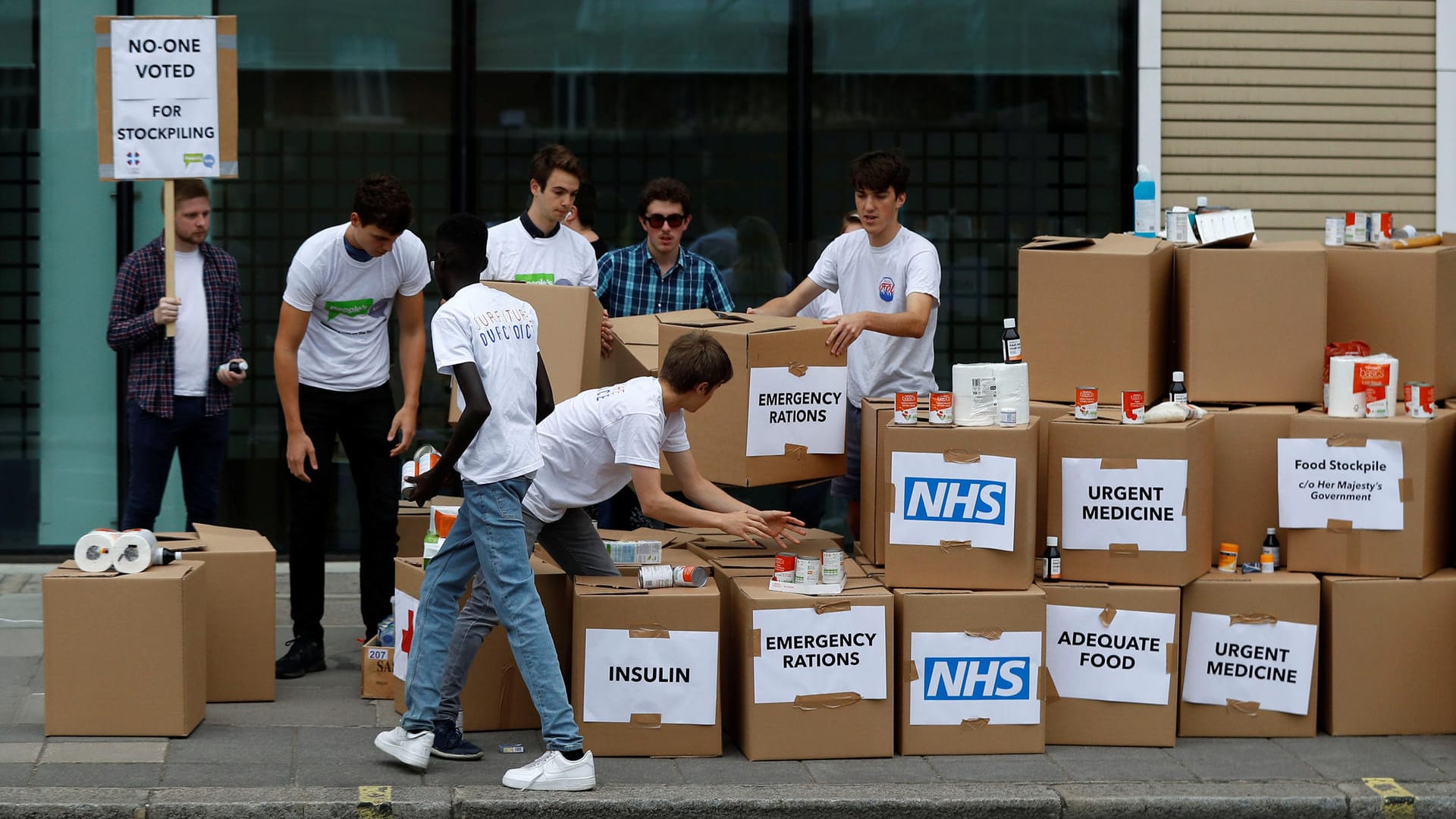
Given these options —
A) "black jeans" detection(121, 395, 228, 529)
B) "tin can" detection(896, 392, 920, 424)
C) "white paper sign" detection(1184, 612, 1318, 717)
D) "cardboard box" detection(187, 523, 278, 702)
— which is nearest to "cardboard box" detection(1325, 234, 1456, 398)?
"white paper sign" detection(1184, 612, 1318, 717)

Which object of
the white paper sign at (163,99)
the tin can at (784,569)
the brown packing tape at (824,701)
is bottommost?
the brown packing tape at (824,701)

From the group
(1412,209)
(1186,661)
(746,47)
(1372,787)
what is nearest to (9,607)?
(746,47)

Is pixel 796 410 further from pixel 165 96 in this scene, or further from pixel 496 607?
pixel 165 96

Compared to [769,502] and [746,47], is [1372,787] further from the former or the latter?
[746,47]

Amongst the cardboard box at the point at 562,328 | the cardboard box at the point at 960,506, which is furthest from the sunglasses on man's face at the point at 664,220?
the cardboard box at the point at 960,506

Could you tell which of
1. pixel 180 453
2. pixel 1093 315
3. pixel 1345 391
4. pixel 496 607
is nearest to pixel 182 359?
pixel 180 453

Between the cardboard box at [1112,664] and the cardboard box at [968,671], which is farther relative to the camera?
the cardboard box at [1112,664]

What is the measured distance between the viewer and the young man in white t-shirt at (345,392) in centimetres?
632

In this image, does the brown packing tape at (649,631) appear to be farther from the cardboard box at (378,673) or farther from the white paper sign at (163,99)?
the white paper sign at (163,99)

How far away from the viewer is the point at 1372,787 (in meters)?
5.23

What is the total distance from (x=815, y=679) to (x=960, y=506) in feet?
2.62

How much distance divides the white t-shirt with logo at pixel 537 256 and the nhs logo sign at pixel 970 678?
220 cm

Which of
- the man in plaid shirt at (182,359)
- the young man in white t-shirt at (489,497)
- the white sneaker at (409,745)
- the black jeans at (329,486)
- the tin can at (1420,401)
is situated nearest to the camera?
the young man in white t-shirt at (489,497)

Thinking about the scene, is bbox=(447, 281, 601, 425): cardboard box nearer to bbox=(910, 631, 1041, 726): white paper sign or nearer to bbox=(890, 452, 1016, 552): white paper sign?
bbox=(890, 452, 1016, 552): white paper sign
